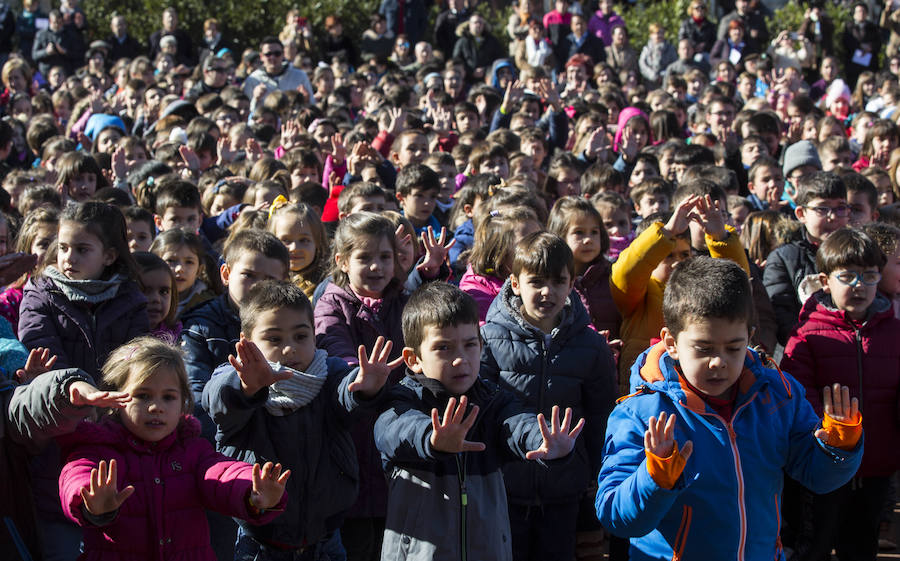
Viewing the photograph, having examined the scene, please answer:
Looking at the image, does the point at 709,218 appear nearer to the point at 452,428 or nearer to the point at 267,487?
the point at 452,428

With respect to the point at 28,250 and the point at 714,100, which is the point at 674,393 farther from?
the point at 714,100

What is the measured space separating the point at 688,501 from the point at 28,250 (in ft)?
12.0

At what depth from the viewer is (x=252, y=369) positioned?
11.4 ft

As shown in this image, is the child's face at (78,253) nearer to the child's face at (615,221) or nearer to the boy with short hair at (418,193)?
the boy with short hair at (418,193)

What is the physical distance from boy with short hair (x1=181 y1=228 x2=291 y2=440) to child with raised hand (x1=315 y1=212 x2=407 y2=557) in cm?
29

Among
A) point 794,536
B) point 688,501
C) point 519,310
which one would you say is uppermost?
point 519,310

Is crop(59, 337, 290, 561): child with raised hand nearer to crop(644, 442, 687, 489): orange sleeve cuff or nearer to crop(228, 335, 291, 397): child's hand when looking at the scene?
crop(228, 335, 291, 397): child's hand

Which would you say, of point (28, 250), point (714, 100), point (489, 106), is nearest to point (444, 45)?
point (489, 106)

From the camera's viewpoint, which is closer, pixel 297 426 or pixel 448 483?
pixel 448 483

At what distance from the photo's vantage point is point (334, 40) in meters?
18.2

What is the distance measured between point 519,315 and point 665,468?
5.10ft

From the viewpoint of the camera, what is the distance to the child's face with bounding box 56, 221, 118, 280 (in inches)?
181

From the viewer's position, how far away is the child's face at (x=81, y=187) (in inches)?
294

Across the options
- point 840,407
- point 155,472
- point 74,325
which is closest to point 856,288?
point 840,407
